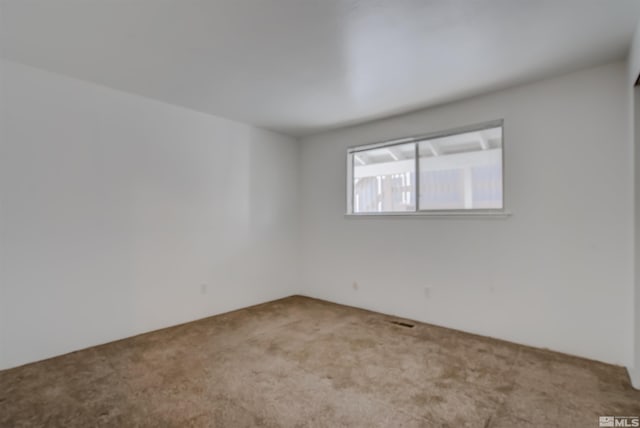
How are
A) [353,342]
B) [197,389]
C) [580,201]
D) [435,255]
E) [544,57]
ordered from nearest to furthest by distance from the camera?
[197,389], [544,57], [580,201], [353,342], [435,255]

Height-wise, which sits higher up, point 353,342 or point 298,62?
point 298,62

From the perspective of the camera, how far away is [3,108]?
242 centimetres

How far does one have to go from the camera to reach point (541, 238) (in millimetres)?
2766

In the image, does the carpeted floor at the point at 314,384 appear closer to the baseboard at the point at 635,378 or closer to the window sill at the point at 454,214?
the baseboard at the point at 635,378

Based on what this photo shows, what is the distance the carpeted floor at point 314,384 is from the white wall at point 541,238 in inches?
11.0

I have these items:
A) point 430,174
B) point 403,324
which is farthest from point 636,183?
point 403,324

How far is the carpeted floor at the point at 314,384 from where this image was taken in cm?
182

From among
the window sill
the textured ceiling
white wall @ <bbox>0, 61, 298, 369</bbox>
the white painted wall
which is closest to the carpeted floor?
the white painted wall

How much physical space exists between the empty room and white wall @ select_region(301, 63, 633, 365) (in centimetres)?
2

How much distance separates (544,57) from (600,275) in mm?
1788

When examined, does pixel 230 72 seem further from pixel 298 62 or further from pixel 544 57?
pixel 544 57

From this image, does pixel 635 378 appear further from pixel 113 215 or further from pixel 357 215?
pixel 113 215

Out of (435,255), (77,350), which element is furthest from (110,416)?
(435,255)

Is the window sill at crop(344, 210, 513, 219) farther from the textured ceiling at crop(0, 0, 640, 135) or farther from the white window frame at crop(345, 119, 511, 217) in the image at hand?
the textured ceiling at crop(0, 0, 640, 135)
